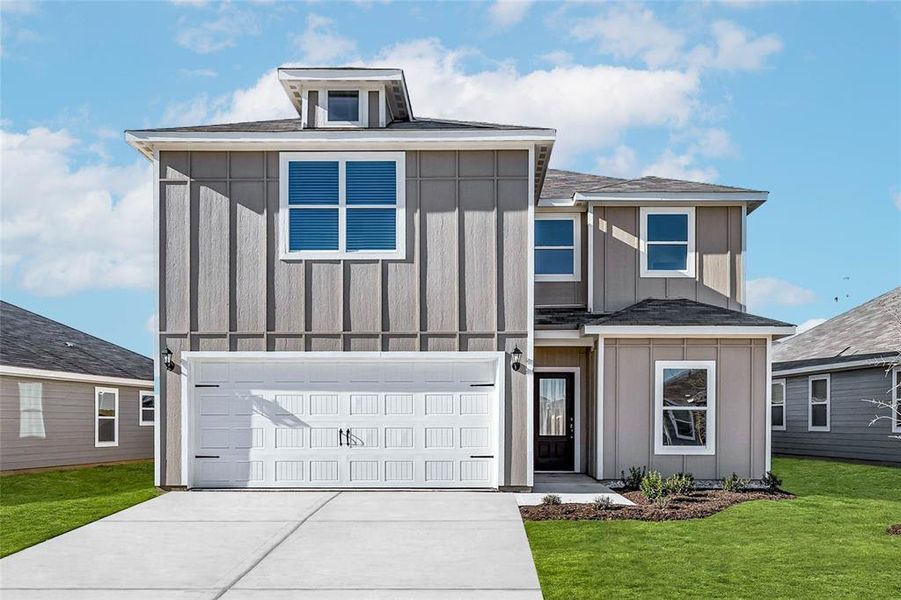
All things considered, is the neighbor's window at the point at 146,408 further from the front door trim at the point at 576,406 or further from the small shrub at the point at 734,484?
the small shrub at the point at 734,484

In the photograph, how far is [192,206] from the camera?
48.9 feet

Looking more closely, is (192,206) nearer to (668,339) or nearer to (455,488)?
(455,488)

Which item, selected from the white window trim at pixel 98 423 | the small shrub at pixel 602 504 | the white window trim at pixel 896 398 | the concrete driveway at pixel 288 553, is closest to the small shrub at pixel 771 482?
the small shrub at pixel 602 504

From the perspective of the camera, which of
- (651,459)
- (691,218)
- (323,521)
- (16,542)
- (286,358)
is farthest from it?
(691,218)

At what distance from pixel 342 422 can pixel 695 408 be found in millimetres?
6233

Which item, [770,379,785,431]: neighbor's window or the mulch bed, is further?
[770,379,785,431]: neighbor's window

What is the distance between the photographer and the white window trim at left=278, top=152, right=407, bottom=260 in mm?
14727

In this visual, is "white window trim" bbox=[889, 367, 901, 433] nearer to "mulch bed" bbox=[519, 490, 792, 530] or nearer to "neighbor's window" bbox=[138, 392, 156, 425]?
"mulch bed" bbox=[519, 490, 792, 530]

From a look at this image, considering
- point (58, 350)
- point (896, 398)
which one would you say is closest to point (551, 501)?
point (896, 398)

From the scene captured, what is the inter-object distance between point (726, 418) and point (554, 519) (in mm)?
5352

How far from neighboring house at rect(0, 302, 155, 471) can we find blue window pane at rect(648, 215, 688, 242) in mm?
13065

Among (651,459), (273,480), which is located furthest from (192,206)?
(651,459)

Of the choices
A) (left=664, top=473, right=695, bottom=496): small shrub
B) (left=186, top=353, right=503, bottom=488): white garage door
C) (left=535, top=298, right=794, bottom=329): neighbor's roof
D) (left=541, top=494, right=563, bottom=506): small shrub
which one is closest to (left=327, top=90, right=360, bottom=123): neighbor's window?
(left=186, top=353, right=503, bottom=488): white garage door

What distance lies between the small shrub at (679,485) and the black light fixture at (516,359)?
308 centimetres
